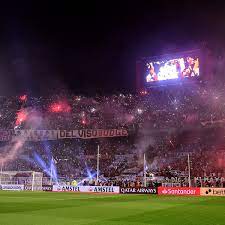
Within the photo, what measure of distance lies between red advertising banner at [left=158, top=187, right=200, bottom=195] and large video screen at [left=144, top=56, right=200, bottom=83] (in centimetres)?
2860

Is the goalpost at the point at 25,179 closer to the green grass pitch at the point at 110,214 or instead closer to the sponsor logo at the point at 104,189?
the sponsor logo at the point at 104,189

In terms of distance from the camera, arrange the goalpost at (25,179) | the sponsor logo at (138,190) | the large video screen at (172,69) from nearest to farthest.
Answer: the sponsor logo at (138,190)
the goalpost at (25,179)
the large video screen at (172,69)

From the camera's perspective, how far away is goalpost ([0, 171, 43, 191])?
165ft

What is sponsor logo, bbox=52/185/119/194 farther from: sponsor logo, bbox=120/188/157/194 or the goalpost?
the goalpost

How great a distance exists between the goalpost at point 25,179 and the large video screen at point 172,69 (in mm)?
29744

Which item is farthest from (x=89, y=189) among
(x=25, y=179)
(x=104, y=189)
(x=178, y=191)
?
(x=178, y=191)

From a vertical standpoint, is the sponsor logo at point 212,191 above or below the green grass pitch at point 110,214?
below

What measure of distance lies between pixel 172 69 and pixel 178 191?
1253 inches

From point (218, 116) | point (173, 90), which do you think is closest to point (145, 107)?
point (173, 90)

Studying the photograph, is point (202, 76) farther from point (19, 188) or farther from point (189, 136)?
point (19, 188)

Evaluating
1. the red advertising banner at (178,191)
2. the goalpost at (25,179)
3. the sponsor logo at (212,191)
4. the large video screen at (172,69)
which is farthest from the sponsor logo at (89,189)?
the large video screen at (172,69)

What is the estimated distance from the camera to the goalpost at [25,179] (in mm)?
50406

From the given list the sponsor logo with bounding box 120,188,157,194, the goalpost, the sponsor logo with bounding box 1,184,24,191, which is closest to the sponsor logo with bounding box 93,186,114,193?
the sponsor logo with bounding box 120,188,157,194

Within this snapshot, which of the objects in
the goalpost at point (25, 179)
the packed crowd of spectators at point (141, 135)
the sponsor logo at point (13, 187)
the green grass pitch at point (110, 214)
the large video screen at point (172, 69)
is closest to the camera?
the green grass pitch at point (110, 214)
